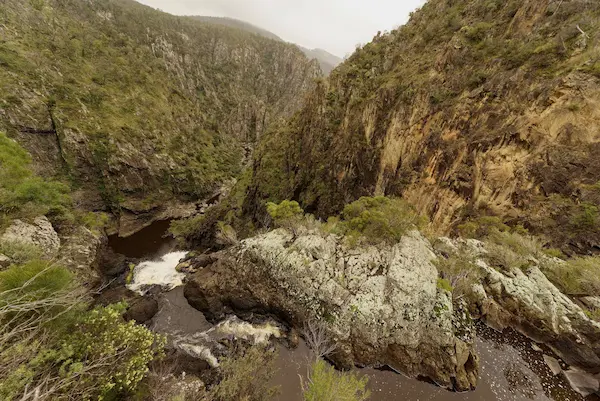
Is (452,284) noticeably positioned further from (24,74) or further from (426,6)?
(24,74)

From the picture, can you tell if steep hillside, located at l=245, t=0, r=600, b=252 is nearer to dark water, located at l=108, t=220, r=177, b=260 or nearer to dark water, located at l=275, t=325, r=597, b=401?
dark water, located at l=275, t=325, r=597, b=401

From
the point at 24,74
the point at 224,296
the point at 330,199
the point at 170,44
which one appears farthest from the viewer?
the point at 170,44

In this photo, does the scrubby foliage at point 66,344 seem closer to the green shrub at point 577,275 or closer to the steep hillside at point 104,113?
the green shrub at point 577,275

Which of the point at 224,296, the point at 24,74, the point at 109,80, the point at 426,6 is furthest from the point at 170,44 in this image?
the point at 224,296

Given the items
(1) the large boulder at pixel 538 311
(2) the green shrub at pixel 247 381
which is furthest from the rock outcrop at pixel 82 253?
(1) the large boulder at pixel 538 311

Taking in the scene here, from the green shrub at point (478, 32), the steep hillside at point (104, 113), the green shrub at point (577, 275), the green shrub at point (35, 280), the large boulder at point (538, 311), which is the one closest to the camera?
the green shrub at point (35, 280)

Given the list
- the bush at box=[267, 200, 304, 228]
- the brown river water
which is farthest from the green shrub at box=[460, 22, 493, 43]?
the brown river water

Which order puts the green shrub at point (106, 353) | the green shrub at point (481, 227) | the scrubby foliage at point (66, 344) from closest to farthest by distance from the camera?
the scrubby foliage at point (66, 344) < the green shrub at point (106, 353) < the green shrub at point (481, 227)
